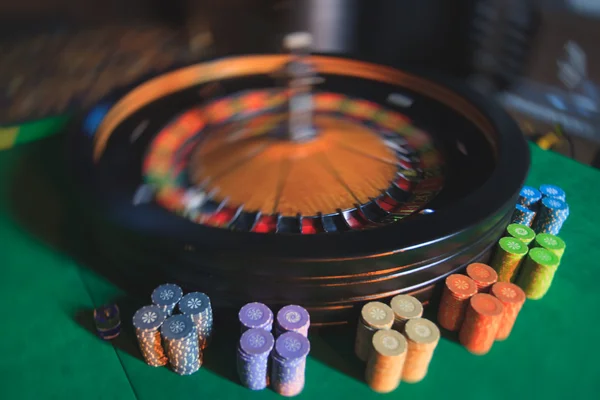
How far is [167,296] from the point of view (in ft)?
4.01

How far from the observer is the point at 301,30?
3.37 meters

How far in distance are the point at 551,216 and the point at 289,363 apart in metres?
0.85

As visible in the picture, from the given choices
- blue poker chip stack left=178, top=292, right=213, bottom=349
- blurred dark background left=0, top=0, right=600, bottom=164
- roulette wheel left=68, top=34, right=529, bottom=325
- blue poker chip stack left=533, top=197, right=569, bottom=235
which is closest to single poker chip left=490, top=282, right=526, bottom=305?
roulette wheel left=68, top=34, right=529, bottom=325

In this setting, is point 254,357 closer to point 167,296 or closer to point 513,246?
point 167,296

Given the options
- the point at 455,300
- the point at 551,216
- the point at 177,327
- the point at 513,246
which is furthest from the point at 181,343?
the point at 551,216

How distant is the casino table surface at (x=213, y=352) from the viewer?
3.83ft

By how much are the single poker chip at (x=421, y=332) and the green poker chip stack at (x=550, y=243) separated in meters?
0.43

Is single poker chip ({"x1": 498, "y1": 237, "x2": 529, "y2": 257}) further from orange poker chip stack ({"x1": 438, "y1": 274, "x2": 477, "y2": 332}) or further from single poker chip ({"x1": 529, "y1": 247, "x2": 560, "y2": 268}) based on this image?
orange poker chip stack ({"x1": 438, "y1": 274, "x2": 477, "y2": 332})

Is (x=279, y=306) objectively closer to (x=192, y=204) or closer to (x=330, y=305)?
(x=330, y=305)

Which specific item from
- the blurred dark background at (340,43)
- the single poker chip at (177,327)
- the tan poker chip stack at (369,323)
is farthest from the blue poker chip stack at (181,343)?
the blurred dark background at (340,43)

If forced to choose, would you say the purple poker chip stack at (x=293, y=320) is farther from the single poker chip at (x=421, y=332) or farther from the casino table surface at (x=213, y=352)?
the single poker chip at (x=421, y=332)

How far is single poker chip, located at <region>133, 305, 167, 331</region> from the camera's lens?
3.78 ft

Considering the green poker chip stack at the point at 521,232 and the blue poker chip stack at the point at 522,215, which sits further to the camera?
the blue poker chip stack at the point at 522,215

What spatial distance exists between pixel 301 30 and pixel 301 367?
2630 mm
